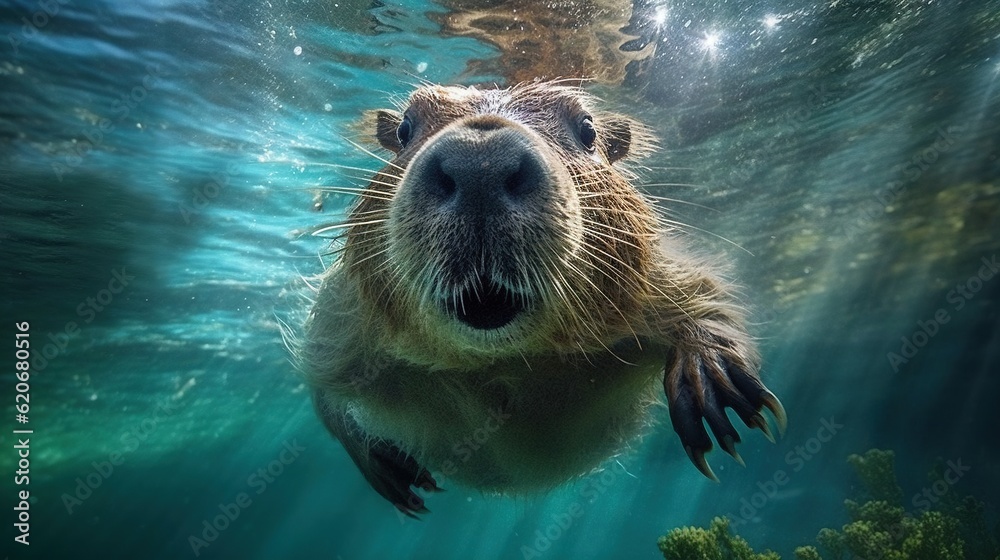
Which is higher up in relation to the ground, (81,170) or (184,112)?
(184,112)

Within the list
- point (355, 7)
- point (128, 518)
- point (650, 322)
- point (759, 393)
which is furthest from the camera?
point (128, 518)

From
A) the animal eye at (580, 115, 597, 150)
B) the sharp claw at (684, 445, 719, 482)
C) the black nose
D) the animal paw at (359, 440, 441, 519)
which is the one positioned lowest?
the animal paw at (359, 440, 441, 519)

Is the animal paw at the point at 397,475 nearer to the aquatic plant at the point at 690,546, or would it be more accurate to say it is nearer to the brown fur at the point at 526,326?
the brown fur at the point at 526,326

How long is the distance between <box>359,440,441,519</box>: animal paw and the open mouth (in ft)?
8.21

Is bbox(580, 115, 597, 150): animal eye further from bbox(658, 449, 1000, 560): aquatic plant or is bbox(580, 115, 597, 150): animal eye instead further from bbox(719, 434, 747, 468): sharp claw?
bbox(658, 449, 1000, 560): aquatic plant

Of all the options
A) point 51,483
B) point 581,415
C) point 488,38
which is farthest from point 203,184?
point 51,483

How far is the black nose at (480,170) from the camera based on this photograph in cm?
201

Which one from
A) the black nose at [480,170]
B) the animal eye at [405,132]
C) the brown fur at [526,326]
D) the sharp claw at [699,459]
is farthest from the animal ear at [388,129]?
the sharp claw at [699,459]

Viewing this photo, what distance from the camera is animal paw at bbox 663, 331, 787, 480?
2809 mm

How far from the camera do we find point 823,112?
33.1ft

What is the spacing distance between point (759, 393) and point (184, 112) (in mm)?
9065

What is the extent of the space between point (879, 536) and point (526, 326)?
9058mm

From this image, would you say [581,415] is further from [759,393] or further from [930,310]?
[930,310]

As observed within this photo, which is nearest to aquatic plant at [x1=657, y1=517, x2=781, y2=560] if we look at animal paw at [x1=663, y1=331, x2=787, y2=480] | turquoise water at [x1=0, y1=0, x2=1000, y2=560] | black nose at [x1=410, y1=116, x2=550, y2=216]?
turquoise water at [x1=0, y1=0, x2=1000, y2=560]
